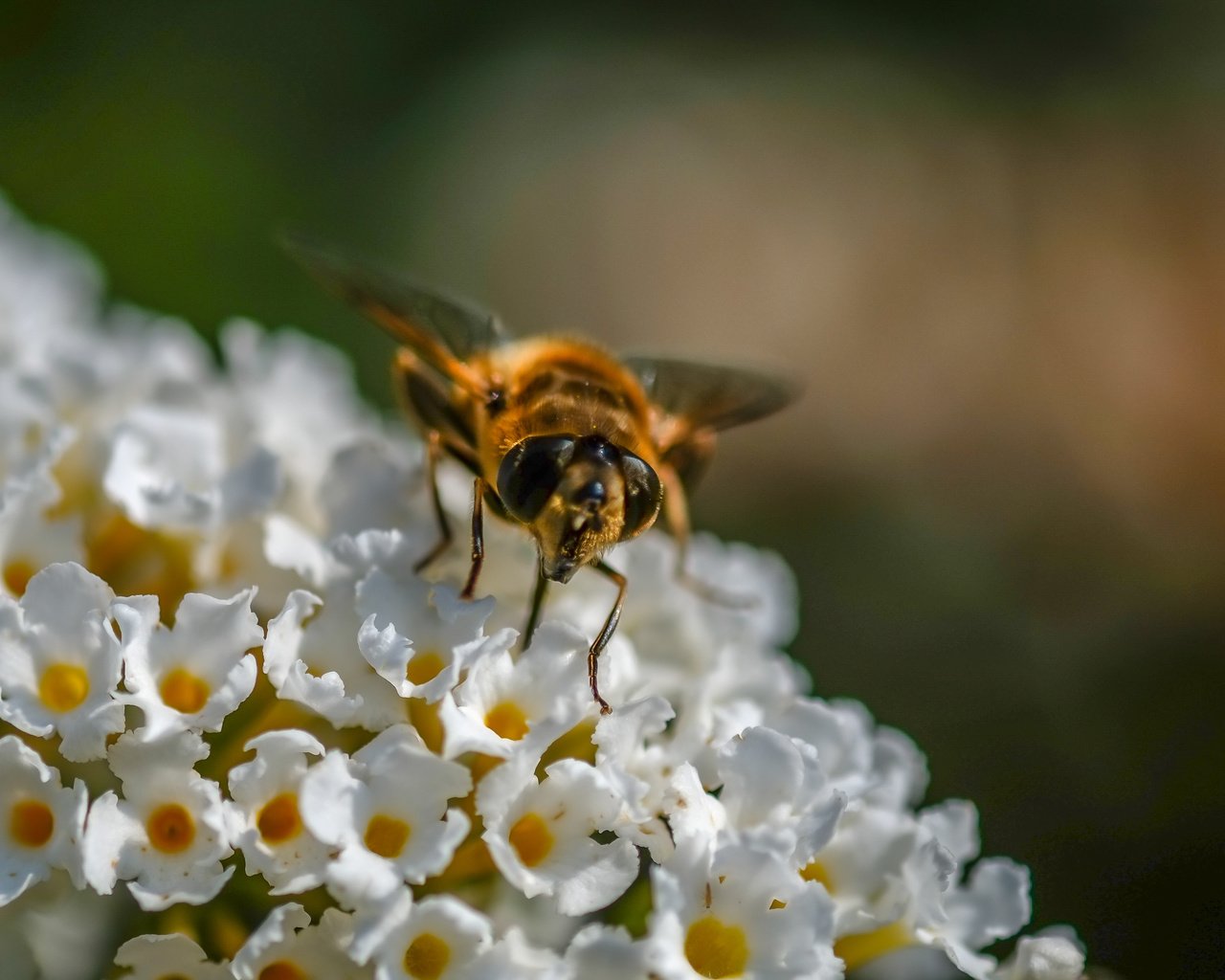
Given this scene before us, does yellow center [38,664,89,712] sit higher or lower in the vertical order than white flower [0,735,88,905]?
higher

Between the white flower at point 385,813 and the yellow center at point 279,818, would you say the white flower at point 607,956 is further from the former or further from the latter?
the yellow center at point 279,818

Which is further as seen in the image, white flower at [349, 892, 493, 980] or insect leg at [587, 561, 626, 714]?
insect leg at [587, 561, 626, 714]

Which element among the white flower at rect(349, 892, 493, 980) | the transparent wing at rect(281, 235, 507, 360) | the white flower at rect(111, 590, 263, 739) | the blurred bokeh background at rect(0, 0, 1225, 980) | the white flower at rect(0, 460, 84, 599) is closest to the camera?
the white flower at rect(349, 892, 493, 980)

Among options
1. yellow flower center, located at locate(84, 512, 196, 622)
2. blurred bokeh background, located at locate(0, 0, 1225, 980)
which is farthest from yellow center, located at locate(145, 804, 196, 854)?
blurred bokeh background, located at locate(0, 0, 1225, 980)

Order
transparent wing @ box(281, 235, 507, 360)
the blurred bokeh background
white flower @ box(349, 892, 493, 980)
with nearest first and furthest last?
white flower @ box(349, 892, 493, 980) → transparent wing @ box(281, 235, 507, 360) → the blurred bokeh background

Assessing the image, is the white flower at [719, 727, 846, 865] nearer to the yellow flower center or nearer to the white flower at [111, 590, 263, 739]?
the white flower at [111, 590, 263, 739]

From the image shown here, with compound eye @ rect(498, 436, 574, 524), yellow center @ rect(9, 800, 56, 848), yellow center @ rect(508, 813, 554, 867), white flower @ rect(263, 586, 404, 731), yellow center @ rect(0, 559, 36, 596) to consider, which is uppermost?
compound eye @ rect(498, 436, 574, 524)

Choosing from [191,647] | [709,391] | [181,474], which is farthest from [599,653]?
[181,474]
